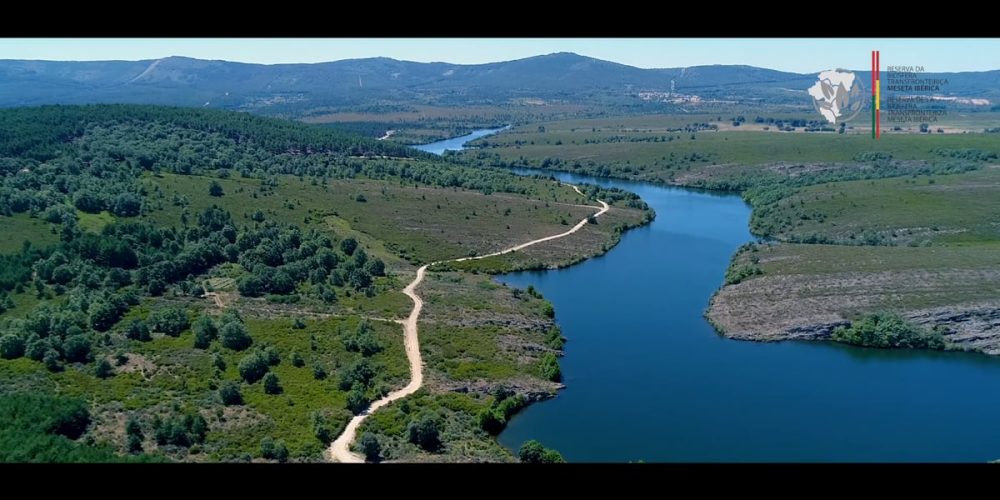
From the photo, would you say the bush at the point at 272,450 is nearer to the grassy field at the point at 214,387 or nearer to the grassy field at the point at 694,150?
the grassy field at the point at 214,387

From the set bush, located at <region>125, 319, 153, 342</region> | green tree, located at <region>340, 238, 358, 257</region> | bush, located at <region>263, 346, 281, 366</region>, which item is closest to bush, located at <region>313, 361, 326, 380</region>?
bush, located at <region>263, 346, 281, 366</region>

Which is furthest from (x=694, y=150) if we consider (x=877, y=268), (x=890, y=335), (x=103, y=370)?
(x=103, y=370)

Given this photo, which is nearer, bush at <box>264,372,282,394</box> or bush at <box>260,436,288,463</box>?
bush at <box>260,436,288,463</box>

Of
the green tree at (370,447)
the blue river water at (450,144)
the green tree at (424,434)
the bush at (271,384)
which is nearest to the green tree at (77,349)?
the bush at (271,384)

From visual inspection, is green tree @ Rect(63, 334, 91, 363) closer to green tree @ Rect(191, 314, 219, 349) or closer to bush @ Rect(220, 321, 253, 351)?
green tree @ Rect(191, 314, 219, 349)

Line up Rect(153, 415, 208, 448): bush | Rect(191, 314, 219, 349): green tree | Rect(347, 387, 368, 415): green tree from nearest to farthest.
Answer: Rect(153, 415, 208, 448): bush, Rect(347, 387, 368, 415): green tree, Rect(191, 314, 219, 349): green tree
